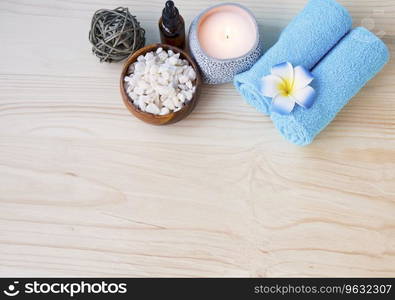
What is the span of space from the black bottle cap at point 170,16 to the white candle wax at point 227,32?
0.14 ft

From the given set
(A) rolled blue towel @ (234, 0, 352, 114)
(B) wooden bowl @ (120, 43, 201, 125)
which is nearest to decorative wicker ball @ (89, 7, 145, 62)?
(B) wooden bowl @ (120, 43, 201, 125)

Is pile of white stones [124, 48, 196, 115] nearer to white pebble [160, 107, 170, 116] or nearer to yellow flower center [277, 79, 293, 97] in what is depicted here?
white pebble [160, 107, 170, 116]

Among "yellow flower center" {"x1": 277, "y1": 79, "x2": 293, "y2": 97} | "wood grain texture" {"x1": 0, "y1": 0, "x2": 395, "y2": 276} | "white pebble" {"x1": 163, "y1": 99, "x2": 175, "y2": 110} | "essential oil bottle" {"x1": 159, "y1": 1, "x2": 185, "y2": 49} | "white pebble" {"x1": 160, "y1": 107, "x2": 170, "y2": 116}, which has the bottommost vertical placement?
"wood grain texture" {"x1": 0, "y1": 0, "x2": 395, "y2": 276}

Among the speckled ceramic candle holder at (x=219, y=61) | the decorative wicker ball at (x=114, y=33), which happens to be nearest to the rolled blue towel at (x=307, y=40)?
the speckled ceramic candle holder at (x=219, y=61)

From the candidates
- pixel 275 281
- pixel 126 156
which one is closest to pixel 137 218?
pixel 126 156

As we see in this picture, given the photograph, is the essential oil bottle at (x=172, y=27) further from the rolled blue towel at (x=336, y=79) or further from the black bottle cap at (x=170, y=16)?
the rolled blue towel at (x=336, y=79)

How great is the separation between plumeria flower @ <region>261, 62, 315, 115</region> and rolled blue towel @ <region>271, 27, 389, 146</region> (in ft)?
0.04

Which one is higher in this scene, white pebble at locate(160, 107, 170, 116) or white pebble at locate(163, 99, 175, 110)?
white pebble at locate(163, 99, 175, 110)

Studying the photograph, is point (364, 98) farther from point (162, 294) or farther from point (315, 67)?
point (162, 294)

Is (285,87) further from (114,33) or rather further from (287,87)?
(114,33)

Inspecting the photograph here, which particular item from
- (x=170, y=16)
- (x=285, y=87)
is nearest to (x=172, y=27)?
(x=170, y=16)

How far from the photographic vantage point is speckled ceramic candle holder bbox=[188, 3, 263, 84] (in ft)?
1.99

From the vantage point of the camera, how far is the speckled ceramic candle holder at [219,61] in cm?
61

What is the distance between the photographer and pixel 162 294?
62 centimetres
